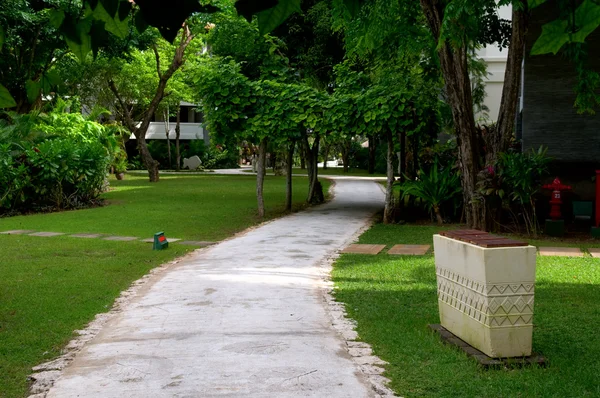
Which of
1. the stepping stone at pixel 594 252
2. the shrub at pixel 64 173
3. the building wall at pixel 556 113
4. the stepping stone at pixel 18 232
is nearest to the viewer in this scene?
the stepping stone at pixel 594 252

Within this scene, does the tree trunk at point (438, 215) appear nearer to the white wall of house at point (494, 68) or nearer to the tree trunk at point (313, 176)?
the tree trunk at point (313, 176)

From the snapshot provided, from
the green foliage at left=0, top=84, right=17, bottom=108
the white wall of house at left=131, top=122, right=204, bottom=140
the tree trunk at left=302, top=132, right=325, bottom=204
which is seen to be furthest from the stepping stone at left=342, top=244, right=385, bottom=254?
the white wall of house at left=131, top=122, right=204, bottom=140

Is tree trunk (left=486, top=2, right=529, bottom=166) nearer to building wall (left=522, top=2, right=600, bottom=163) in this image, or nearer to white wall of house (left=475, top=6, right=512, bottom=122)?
building wall (left=522, top=2, right=600, bottom=163)

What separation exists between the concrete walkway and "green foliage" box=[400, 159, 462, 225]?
19.3ft

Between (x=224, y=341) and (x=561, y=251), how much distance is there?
776 centimetres

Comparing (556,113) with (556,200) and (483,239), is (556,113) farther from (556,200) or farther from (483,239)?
(483,239)

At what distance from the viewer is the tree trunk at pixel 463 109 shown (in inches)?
563

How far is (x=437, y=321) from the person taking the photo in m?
7.55

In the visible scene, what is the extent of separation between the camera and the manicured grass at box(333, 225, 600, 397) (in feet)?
17.5

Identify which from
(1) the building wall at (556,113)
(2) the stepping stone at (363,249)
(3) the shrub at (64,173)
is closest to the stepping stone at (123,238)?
(2) the stepping stone at (363,249)

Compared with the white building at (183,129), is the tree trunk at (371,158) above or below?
below

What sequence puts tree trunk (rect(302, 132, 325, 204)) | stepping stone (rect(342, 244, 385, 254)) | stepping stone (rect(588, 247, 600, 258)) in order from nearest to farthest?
stepping stone (rect(588, 247, 600, 258)) → stepping stone (rect(342, 244, 385, 254)) → tree trunk (rect(302, 132, 325, 204))

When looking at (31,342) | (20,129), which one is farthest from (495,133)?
(20,129)

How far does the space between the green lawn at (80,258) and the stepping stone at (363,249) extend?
287 centimetres
